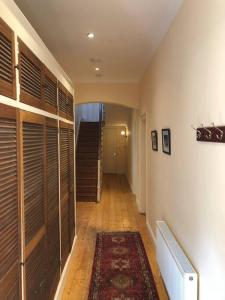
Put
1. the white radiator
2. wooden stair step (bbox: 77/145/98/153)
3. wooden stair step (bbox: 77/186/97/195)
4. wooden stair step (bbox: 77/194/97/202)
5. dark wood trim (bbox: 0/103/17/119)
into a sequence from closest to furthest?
dark wood trim (bbox: 0/103/17/119) < the white radiator < wooden stair step (bbox: 77/194/97/202) < wooden stair step (bbox: 77/186/97/195) < wooden stair step (bbox: 77/145/98/153)

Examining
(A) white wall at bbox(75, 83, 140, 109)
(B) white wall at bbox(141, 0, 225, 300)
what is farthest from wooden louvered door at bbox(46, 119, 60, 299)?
(A) white wall at bbox(75, 83, 140, 109)

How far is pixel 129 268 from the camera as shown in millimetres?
3482

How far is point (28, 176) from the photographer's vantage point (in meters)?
1.82

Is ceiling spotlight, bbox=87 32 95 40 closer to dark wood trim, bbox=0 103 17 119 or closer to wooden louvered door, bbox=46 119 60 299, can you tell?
wooden louvered door, bbox=46 119 60 299

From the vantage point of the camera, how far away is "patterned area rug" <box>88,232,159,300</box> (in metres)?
2.93

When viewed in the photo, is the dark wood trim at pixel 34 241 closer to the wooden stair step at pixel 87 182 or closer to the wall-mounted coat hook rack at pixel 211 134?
the wall-mounted coat hook rack at pixel 211 134

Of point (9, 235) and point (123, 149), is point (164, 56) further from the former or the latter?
point (123, 149)

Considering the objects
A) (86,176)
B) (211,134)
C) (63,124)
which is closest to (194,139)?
(211,134)

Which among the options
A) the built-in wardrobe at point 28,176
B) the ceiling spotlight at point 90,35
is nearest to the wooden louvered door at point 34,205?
the built-in wardrobe at point 28,176

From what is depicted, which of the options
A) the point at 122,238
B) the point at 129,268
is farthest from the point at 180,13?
the point at 122,238

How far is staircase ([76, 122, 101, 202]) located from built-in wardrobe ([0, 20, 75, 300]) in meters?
4.43

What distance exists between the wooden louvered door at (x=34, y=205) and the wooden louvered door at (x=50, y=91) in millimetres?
277

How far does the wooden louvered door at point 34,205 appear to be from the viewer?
5.73 feet

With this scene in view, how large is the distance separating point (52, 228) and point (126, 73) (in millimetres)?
3633
